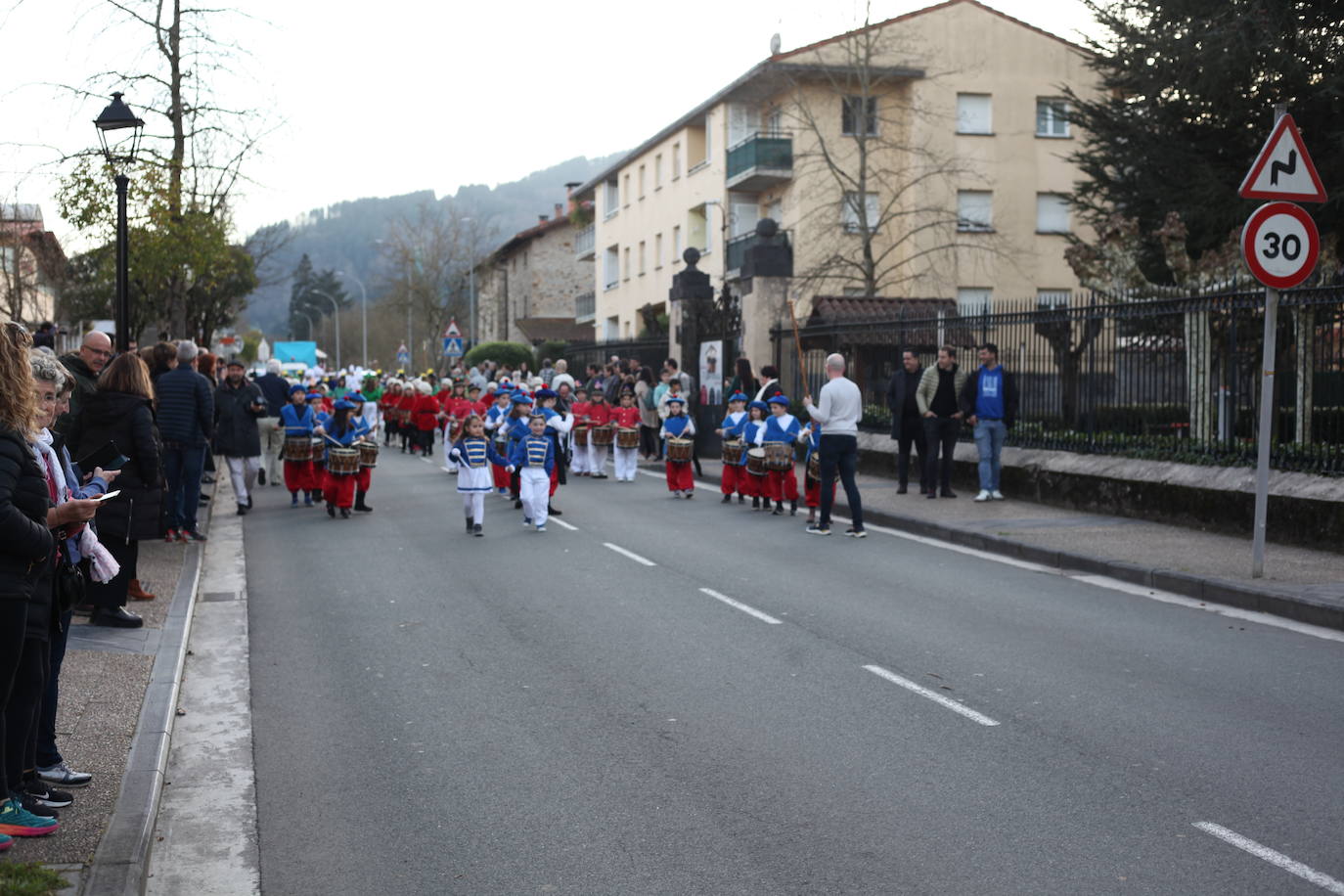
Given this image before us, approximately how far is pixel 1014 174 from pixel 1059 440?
91.6 feet

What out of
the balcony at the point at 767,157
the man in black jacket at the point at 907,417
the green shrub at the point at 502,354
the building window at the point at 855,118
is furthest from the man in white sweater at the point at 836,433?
the green shrub at the point at 502,354

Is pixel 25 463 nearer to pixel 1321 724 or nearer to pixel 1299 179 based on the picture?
pixel 1321 724

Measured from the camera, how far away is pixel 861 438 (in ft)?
72.9

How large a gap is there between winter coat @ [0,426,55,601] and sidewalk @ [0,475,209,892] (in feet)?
2.96

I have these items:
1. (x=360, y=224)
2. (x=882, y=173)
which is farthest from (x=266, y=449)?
(x=360, y=224)

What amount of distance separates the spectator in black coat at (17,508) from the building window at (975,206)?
132ft

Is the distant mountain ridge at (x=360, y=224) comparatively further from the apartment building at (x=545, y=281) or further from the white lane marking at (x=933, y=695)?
the white lane marking at (x=933, y=695)

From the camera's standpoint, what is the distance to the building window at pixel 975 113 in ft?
143

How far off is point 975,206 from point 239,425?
30765 millimetres

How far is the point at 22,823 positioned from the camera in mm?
4898

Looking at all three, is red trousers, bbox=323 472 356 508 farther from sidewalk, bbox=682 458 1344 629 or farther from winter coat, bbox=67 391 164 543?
winter coat, bbox=67 391 164 543

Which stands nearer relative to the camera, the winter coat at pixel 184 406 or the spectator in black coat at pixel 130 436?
the spectator in black coat at pixel 130 436

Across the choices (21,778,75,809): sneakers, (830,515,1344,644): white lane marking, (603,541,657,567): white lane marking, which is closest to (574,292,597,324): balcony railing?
(603,541,657,567): white lane marking

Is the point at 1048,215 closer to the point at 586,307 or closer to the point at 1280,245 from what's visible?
the point at 586,307
